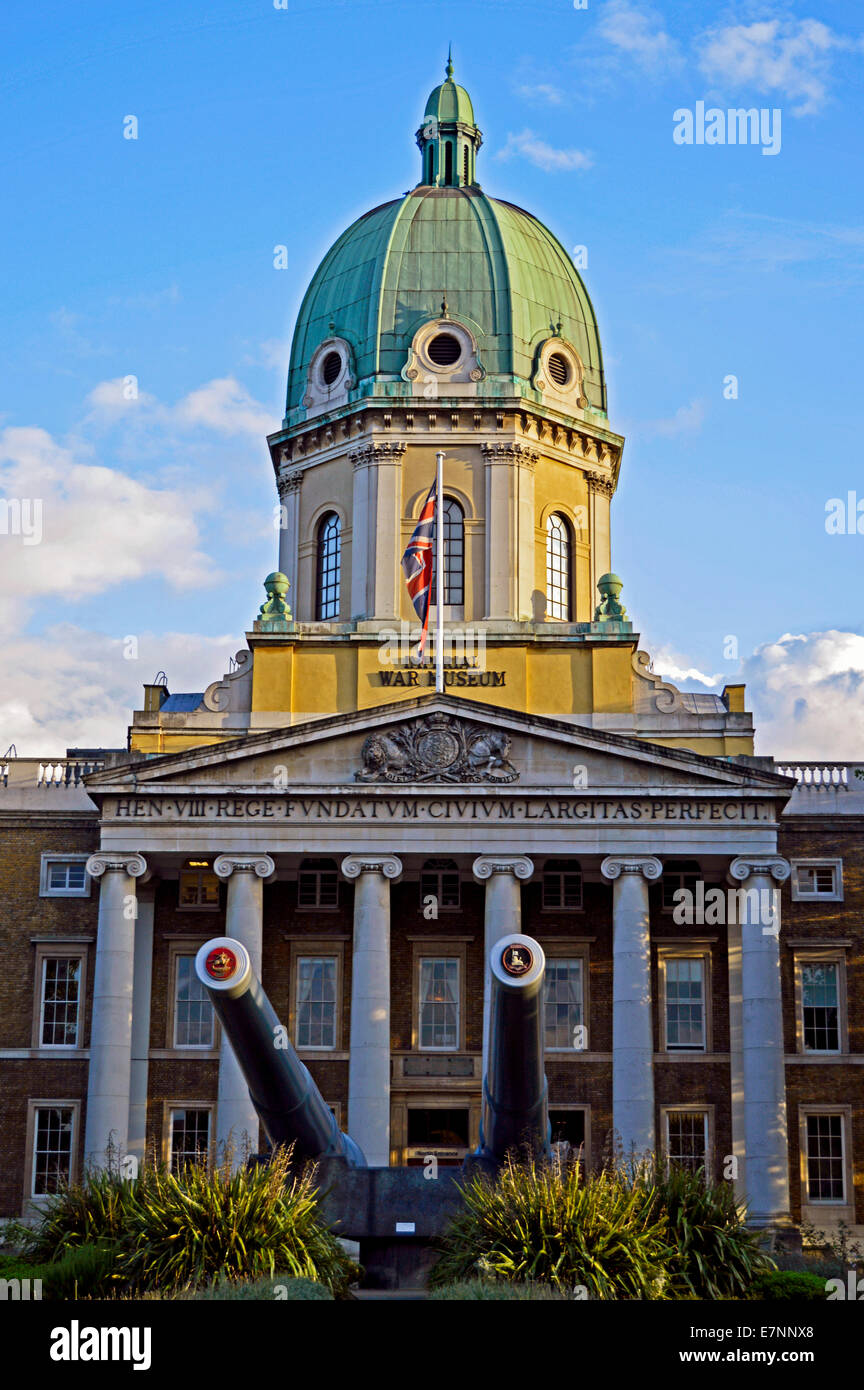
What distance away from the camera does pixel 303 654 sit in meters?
49.1

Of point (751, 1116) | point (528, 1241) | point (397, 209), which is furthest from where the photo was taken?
point (397, 209)

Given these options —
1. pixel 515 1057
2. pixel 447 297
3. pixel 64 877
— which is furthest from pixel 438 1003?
pixel 515 1057

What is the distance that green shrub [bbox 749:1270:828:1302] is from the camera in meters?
25.0

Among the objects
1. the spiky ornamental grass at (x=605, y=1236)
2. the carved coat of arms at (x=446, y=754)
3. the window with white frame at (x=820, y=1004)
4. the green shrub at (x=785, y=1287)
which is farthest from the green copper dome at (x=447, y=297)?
the green shrub at (x=785, y=1287)

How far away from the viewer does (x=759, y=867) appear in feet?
146

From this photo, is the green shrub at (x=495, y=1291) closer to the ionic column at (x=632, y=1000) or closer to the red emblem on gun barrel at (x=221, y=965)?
the red emblem on gun barrel at (x=221, y=965)

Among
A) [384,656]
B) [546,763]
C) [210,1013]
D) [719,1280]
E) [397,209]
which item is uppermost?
[397,209]

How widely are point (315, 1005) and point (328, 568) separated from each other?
42.8 feet

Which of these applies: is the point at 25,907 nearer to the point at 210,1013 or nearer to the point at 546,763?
the point at 210,1013
